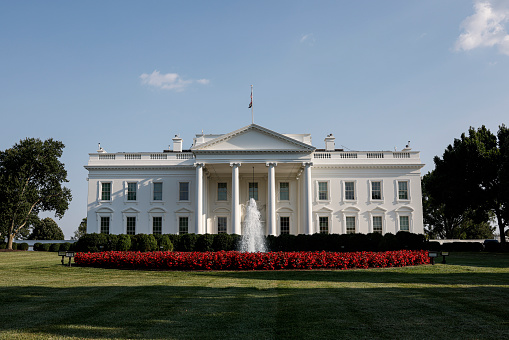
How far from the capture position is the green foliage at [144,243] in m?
27.4

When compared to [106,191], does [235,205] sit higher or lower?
lower

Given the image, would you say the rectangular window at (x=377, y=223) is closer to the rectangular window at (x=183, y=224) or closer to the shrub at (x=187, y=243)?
the rectangular window at (x=183, y=224)

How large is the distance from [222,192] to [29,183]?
24.9 meters

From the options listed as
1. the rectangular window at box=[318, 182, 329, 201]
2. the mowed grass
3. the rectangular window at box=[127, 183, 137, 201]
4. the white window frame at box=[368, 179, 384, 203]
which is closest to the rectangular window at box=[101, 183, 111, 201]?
the rectangular window at box=[127, 183, 137, 201]

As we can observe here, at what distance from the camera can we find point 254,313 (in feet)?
29.9

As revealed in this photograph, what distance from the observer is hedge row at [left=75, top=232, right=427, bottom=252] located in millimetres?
26250

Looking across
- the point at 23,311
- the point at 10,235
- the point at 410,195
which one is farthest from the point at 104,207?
the point at 23,311

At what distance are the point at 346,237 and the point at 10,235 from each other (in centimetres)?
3865

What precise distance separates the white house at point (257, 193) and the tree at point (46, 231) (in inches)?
1835

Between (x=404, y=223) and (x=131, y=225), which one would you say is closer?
(x=404, y=223)

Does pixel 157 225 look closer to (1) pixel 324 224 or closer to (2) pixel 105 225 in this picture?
(2) pixel 105 225

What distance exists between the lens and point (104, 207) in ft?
139

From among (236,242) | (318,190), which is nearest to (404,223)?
(318,190)

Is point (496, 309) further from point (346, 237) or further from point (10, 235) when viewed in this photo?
point (10, 235)
